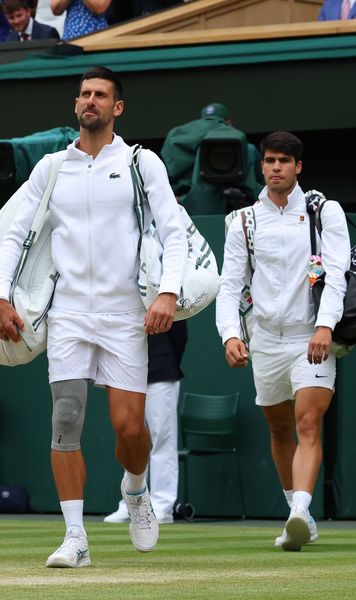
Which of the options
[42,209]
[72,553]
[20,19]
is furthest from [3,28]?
[72,553]

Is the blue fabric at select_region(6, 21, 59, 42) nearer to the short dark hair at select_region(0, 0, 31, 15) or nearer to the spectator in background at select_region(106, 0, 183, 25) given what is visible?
the short dark hair at select_region(0, 0, 31, 15)

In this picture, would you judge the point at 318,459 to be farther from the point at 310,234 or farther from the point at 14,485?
the point at 14,485

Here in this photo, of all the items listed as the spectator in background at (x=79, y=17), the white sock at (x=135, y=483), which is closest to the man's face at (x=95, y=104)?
the white sock at (x=135, y=483)

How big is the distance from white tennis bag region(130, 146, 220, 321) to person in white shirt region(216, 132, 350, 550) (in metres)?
1.11

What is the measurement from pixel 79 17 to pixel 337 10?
299 cm

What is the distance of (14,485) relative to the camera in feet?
44.5

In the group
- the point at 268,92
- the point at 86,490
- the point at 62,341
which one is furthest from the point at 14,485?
the point at 62,341

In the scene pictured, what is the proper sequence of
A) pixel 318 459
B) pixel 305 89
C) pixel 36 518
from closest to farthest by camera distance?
pixel 318 459
pixel 36 518
pixel 305 89

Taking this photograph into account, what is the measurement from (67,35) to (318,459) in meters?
8.98

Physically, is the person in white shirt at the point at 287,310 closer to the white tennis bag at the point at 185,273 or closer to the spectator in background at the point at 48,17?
the white tennis bag at the point at 185,273

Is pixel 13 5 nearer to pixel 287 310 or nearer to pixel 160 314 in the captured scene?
pixel 287 310

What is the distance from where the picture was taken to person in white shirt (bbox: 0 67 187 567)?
7102 mm

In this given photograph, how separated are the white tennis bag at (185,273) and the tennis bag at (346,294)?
126 centimetres

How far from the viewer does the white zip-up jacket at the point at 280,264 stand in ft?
28.2
